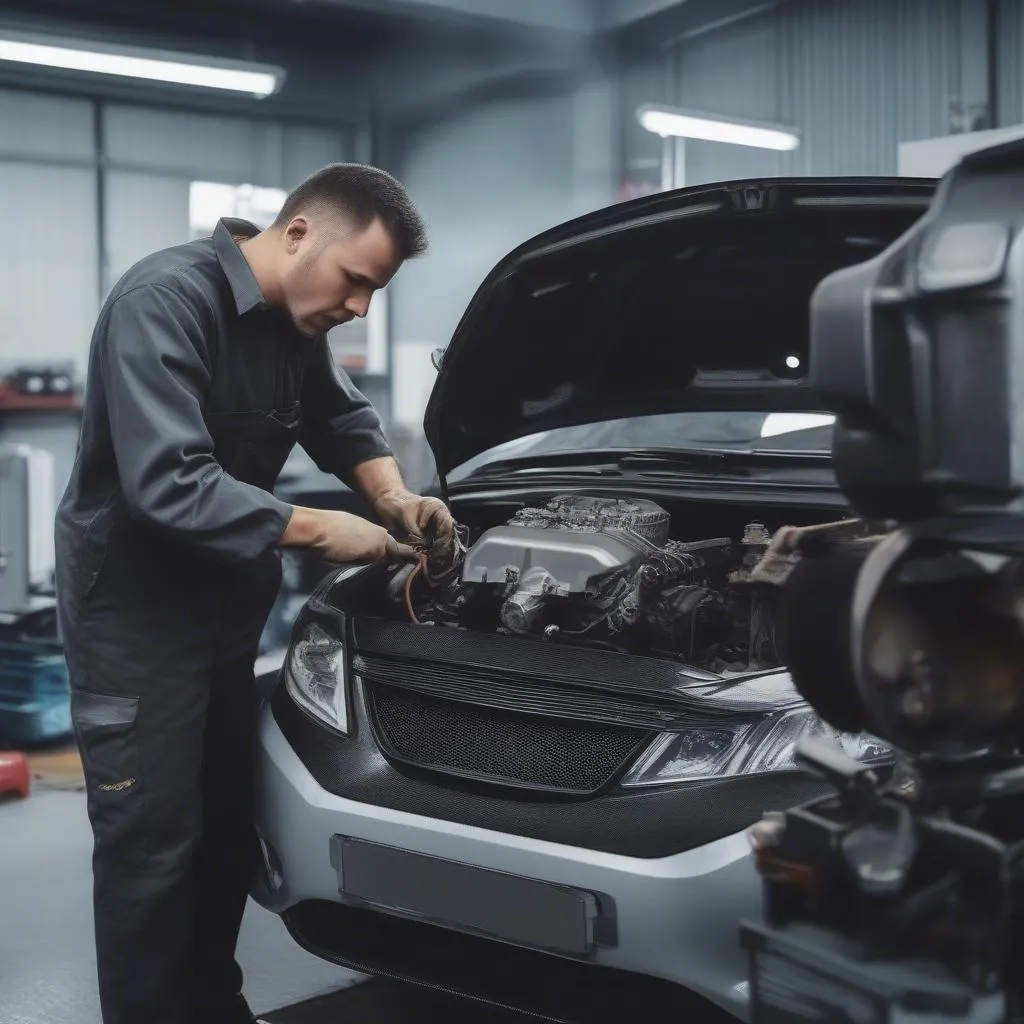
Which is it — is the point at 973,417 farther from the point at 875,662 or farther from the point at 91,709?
the point at 91,709

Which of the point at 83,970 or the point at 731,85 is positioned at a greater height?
the point at 731,85

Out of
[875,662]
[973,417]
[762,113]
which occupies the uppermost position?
[762,113]

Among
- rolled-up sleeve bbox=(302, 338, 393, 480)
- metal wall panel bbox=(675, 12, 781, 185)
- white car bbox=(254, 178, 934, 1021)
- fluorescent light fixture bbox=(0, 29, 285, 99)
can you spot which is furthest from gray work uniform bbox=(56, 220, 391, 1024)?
metal wall panel bbox=(675, 12, 781, 185)

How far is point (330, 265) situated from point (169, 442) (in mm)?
445

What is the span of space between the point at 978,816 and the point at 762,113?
292 inches

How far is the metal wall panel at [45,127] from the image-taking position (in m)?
8.48

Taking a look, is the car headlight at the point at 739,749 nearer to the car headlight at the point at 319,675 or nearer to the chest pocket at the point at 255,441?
the car headlight at the point at 319,675

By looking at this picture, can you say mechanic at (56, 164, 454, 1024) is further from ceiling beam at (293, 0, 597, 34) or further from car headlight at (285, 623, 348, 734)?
ceiling beam at (293, 0, 597, 34)

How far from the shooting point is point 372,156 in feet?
33.6

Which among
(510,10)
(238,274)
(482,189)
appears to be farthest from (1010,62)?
(238,274)

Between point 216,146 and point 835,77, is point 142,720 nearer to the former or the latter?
point 835,77

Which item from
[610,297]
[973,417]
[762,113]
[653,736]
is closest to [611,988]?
[653,736]

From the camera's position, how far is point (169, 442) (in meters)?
1.93

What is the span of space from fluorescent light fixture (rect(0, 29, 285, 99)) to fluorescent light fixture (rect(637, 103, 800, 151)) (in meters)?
2.36
